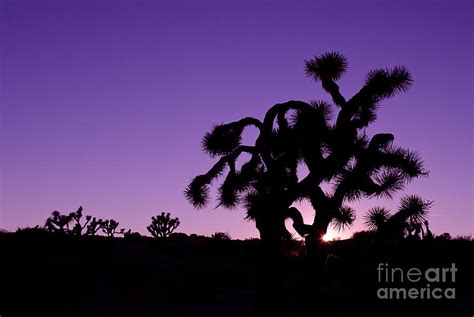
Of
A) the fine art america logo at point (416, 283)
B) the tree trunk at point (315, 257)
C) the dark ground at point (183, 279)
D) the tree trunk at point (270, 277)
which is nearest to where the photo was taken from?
the tree trunk at point (270, 277)

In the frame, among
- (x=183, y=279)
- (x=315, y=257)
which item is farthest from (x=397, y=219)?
(x=183, y=279)

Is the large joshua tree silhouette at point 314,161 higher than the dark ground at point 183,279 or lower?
higher

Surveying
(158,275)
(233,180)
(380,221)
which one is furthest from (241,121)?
(158,275)

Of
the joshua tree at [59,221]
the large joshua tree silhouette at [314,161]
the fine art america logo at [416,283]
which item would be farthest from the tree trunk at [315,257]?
the joshua tree at [59,221]

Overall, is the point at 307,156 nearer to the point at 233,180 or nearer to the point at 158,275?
the point at 233,180

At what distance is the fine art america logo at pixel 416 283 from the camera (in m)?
13.0

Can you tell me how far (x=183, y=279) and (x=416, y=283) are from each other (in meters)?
6.19

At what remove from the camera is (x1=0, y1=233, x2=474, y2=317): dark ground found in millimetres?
11398

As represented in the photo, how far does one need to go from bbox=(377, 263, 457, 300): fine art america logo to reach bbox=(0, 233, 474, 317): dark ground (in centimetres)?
23

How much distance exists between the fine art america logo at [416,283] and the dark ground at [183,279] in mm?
231

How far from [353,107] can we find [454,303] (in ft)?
20.5

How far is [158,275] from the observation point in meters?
14.9

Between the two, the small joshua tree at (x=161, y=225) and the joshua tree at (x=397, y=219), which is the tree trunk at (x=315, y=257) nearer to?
the joshua tree at (x=397, y=219)

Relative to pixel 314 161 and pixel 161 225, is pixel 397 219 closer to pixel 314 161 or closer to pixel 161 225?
pixel 314 161
